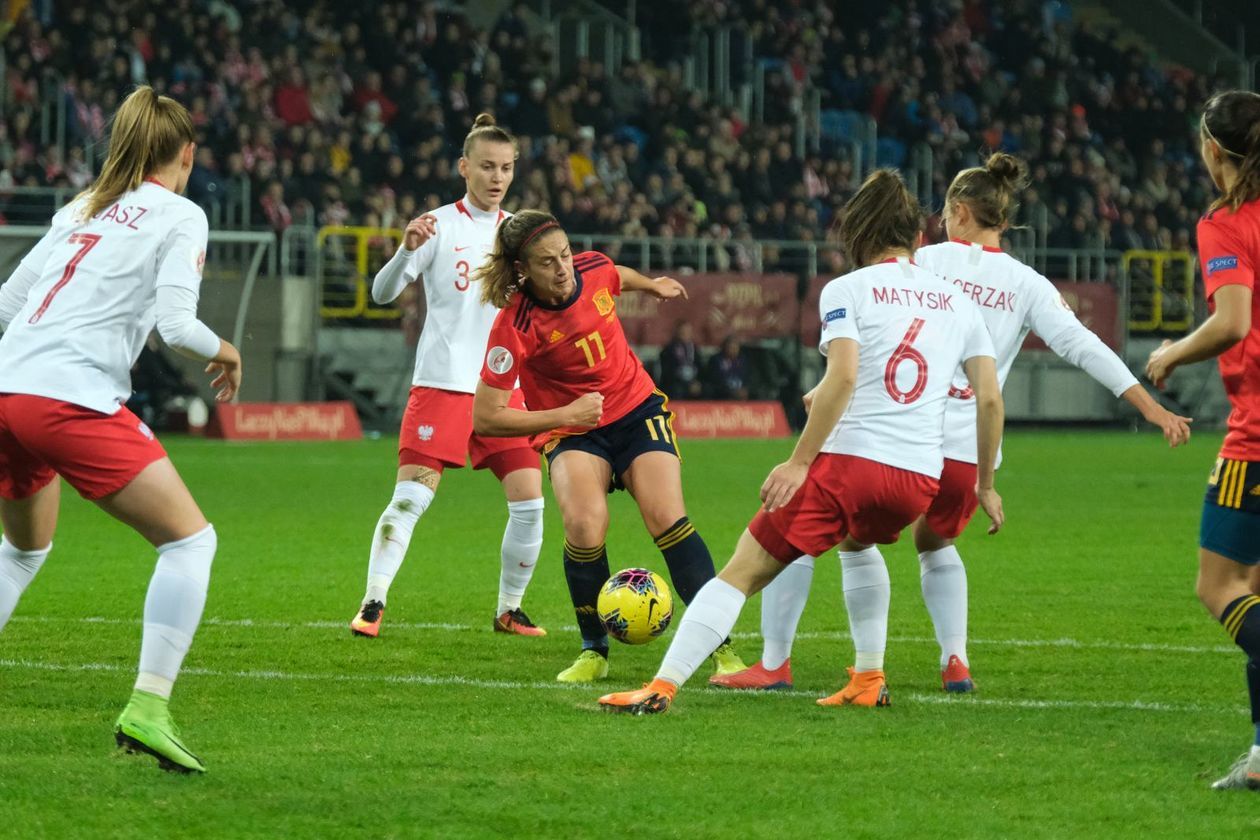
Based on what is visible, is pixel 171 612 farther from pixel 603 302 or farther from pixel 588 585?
pixel 603 302

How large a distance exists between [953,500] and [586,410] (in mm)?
1460

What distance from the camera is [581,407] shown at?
7215mm

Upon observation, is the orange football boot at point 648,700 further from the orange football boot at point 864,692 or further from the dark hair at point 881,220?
the dark hair at point 881,220

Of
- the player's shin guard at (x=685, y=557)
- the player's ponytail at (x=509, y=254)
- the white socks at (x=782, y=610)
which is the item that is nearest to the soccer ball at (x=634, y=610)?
the player's shin guard at (x=685, y=557)

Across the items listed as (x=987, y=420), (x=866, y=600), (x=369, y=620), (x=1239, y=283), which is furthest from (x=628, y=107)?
(x=1239, y=283)

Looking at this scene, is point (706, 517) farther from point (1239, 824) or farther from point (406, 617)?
point (1239, 824)

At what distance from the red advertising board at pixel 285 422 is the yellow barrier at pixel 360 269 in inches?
52.9

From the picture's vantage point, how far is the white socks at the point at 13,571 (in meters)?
6.20

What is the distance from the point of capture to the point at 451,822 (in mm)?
4887

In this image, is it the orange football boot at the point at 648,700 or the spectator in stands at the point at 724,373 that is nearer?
the orange football boot at the point at 648,700

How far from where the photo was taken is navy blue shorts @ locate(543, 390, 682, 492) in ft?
25.6

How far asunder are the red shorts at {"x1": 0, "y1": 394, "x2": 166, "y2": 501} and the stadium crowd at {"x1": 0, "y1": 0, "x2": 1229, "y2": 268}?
19.5 metres

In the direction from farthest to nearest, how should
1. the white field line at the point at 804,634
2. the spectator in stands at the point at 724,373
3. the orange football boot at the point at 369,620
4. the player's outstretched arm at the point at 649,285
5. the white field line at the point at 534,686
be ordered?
the spectator in stands at the point at 724,373 → the orange football boot at the point at 369,620 → the white field line at the point at 804,634 → the player's outstretched arm at the point at 649,285 → the white field line at the point at 534,686

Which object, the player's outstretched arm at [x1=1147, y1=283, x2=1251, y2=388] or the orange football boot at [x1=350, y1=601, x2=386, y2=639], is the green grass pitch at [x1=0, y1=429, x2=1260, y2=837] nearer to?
the orange football boot at [x1=350, y1=601, x2=386, y2=639]
